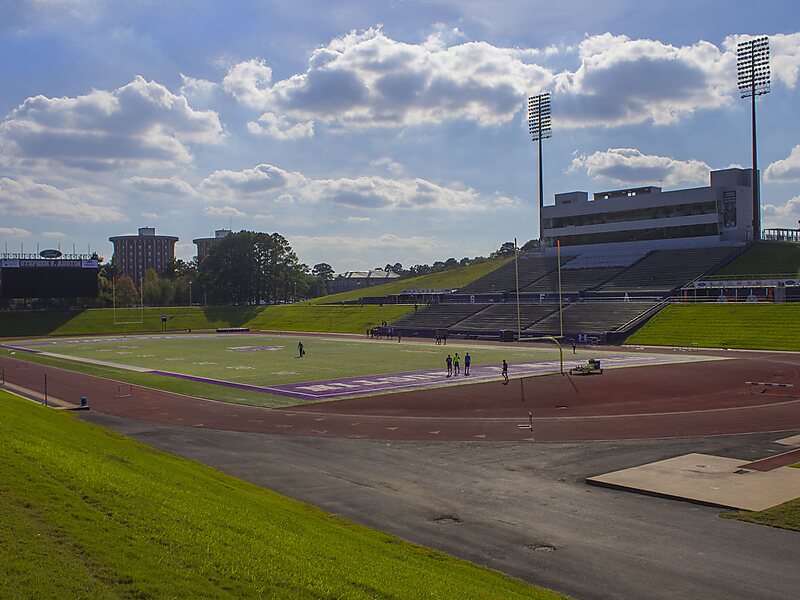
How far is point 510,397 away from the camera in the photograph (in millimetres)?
39031

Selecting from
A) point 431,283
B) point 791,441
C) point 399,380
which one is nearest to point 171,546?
point 791,441

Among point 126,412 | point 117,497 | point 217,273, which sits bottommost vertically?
point 126,412

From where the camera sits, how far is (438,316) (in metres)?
103

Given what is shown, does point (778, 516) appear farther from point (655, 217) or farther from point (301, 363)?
point (655, 217)

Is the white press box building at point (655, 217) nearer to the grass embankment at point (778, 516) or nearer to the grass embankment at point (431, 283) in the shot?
the grass embankment at point (431, 283)

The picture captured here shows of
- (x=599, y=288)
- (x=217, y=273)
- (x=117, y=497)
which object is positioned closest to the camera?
(x=117, y=497)

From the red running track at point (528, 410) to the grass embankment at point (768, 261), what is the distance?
153 feet

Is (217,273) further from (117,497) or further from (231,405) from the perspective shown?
(117,497)

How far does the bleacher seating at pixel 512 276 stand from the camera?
370ft

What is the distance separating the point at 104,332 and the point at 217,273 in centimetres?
4480

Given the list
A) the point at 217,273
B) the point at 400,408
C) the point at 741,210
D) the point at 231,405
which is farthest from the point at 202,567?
the point at 217,273

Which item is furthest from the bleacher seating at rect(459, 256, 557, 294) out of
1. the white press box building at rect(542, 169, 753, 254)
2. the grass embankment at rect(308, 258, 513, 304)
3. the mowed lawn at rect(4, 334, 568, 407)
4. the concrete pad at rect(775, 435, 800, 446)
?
the concrete pad at rect(775, 435, 800, 446)

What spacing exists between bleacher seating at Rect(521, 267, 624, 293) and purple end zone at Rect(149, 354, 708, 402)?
44.0 metres

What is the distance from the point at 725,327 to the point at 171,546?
70.8 metres
